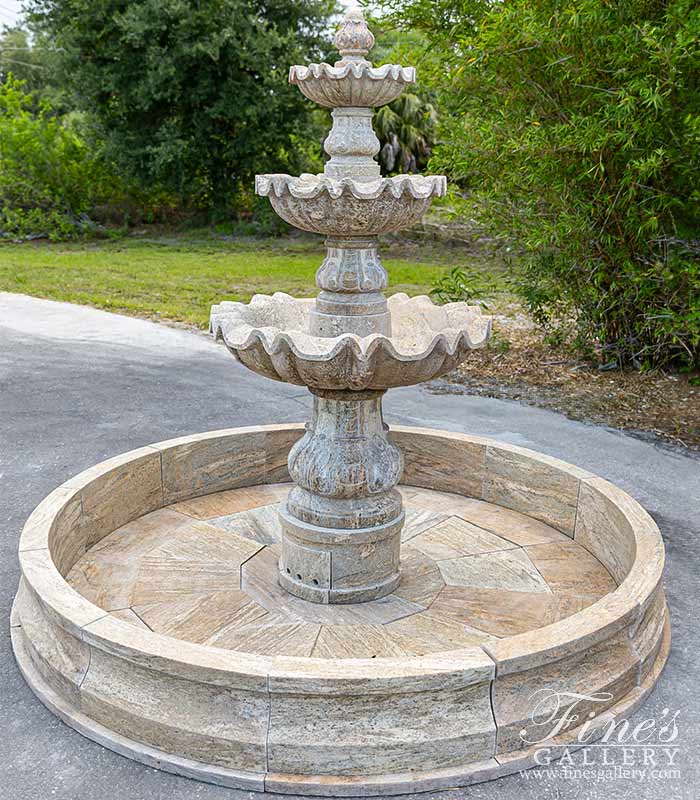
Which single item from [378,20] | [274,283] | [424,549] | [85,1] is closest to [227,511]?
[424,549]

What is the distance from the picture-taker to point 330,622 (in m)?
4.08

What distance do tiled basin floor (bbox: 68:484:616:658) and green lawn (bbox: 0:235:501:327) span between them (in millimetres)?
6694

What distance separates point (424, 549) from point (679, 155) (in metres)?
4.37

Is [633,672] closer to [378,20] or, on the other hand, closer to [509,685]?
[509,685]

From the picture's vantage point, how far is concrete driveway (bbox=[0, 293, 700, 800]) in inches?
123

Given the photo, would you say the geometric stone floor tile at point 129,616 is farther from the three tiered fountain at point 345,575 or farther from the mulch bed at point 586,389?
the mulch bed at point 586,389

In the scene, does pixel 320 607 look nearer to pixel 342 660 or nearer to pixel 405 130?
pixel 342 660

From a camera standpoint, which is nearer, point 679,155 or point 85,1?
point 679,155

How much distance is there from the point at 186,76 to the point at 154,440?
15.3 metres

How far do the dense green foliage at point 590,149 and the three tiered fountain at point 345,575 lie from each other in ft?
11.0

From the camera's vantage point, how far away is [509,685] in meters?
3.18

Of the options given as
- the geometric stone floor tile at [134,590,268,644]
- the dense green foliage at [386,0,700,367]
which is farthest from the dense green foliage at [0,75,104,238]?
the geometric stone floor tile at [134,590,268,644]

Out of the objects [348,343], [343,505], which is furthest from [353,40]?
[343,505]

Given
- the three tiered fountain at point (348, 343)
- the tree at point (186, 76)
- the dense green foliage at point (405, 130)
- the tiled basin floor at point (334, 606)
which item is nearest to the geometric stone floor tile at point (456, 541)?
the tiled basin floor at point (334, 606)
